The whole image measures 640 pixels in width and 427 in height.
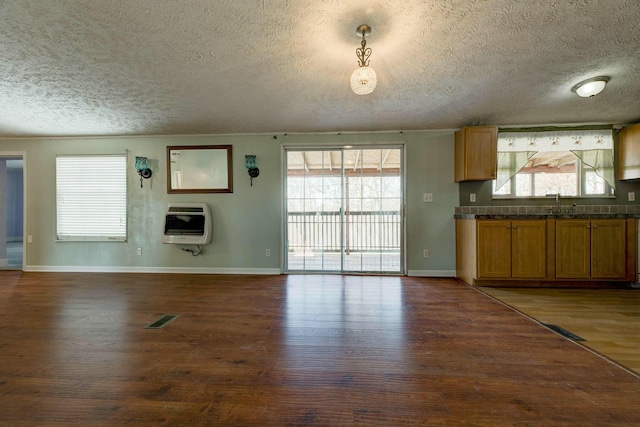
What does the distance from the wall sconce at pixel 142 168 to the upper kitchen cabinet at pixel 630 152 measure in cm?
698

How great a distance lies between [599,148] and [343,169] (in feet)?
11.8

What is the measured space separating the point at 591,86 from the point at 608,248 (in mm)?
2106

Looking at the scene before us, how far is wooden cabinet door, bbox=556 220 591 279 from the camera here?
3393mm

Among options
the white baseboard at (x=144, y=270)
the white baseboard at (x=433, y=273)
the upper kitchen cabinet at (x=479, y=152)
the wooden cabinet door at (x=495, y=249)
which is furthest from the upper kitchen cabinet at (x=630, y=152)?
the white baseboard at (x=144, y=270)

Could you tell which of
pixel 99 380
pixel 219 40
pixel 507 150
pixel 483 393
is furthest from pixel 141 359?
pixel 507 150

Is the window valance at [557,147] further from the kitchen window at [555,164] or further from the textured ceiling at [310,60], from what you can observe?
Answer: the textured ceiling at [310,60]

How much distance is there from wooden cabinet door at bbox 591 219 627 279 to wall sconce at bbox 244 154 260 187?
4.62 meters

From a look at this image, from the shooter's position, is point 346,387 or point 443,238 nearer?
point 346,387

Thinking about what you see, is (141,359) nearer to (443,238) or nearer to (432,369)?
(432,369)

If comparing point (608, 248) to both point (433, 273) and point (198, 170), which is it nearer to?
point (433, 273)

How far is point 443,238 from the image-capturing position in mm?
4082

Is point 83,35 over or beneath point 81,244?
over

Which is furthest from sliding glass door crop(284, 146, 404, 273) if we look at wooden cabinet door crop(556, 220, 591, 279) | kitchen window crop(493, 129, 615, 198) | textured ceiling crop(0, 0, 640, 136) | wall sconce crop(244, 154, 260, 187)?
wooden cabinet door crop(556, 220, 591, 279)

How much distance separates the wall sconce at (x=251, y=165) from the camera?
411 centimetres
